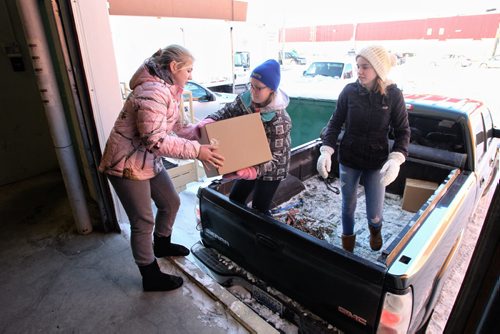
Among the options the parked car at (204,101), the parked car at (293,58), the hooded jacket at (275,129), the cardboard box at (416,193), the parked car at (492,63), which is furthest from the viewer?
the parked car at (293,58)

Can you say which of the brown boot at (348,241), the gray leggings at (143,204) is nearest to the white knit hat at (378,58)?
the brown boot at (348,241)

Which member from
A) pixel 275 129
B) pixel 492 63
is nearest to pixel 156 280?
pixel 275 129

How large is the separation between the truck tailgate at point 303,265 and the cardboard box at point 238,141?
27 centimetres

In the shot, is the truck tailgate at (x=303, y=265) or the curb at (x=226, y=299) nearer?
A: the truck tailgate at (x=303, y=265)

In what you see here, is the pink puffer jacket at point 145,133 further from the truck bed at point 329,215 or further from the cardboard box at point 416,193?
the cardboard box at point 416,193

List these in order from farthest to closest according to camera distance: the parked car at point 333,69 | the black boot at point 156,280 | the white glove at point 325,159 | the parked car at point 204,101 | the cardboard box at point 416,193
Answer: the parked car at point 333,69, the parked car at point 204,101, the cardboard box at point 416,193, the white glove at point 325,159, the black boot at point 156,280

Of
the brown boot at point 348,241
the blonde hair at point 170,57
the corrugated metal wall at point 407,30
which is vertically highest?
the corrugated metal wall at point 407,30

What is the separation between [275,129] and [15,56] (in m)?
3.37

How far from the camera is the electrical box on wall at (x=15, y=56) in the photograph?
3414 mm

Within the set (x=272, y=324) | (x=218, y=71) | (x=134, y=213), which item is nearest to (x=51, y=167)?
(x=134, y=213)

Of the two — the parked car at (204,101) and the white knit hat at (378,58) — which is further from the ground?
the white knit hat at (378,58)

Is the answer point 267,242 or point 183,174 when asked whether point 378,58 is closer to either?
point 267,242

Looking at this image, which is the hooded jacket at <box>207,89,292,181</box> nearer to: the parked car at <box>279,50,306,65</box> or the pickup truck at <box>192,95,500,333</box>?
the pickup truck at <box>192,95,500,333</box>

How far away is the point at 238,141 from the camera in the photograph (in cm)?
191
